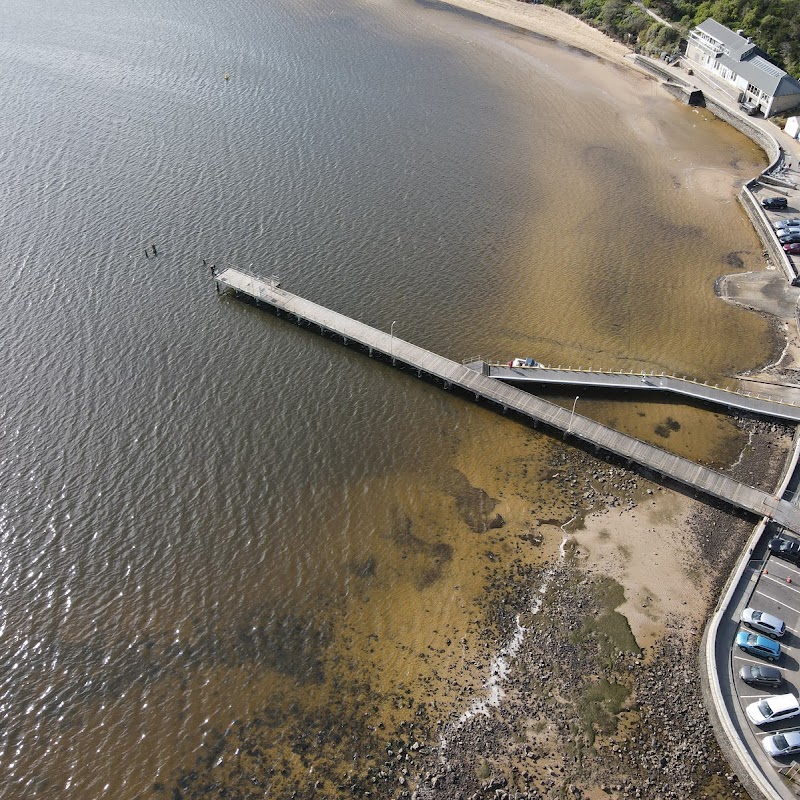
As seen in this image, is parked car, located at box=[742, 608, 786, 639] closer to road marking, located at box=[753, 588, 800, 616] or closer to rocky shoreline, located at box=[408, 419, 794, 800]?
road marking, located at box=[753, 588, 800, 616]

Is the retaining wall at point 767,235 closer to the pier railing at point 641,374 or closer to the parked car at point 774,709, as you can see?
the pier railing at point 641,374

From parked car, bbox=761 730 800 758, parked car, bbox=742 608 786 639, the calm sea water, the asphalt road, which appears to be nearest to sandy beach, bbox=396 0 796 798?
the asphalt road

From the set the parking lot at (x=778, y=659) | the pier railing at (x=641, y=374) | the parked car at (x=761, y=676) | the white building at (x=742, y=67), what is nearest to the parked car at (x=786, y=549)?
the parking lot at (x=778, y=659)

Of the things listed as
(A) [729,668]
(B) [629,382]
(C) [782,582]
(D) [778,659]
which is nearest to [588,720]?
(A) [729,668]

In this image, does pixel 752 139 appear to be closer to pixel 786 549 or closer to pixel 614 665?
pixel 786 549

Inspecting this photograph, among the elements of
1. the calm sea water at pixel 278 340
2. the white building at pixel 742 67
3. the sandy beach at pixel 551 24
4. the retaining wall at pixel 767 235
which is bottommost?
the calm sea water at pixel 278 340

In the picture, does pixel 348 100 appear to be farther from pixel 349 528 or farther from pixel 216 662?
pixel 216 662
